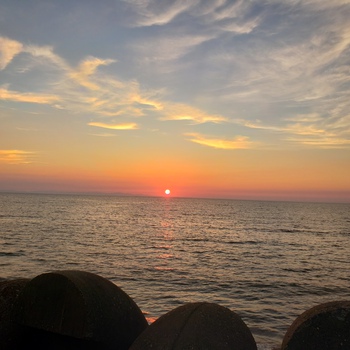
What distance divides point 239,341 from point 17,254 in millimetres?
27448

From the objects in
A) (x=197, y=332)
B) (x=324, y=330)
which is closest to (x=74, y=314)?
(x=197, y=332)

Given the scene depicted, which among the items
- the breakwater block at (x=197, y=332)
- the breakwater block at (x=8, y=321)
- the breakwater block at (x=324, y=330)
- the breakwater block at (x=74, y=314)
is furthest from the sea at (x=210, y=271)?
the breakwater block at (x=8, y=321)

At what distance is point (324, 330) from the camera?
4.98 m

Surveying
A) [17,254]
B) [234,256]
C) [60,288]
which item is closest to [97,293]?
[60,288]

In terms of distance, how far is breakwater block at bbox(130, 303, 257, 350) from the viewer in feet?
16.6

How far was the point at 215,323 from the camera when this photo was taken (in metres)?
5.32

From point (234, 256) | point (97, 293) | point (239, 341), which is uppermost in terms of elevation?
point (97, 293)

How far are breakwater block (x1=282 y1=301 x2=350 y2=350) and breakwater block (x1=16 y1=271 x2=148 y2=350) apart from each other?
2439 millimetres

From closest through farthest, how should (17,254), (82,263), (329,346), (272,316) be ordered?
1. (329,346)
2. (272,316)
3. (82,263)
4. (17,254)

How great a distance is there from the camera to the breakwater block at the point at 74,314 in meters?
5.45

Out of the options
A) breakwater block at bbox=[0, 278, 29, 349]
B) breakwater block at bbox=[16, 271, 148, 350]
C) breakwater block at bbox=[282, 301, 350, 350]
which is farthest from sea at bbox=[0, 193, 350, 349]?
breakwater block at bbox=[0, 278, 29, 349]

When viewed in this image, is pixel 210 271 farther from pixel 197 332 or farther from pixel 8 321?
pixel 197 332

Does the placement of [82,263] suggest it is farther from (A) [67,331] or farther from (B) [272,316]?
(A) [67,331]

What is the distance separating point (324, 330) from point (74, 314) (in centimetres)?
339
